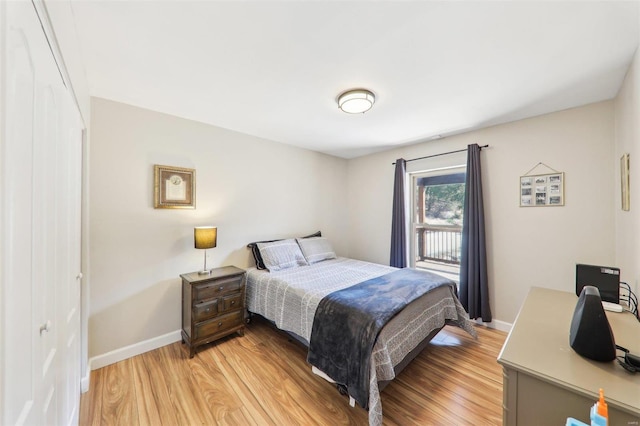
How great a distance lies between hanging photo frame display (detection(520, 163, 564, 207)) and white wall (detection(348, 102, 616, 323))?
5 centimetres

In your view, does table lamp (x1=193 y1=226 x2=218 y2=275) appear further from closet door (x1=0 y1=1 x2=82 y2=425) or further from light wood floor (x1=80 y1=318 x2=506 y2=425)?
closet door (x1=0 y1=1 x2=82 y2=425)

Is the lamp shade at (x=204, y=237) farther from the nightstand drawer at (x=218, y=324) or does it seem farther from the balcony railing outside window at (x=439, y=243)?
the balcony railing outside window at (x=439, y=243)

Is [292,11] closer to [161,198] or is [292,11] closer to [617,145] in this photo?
[161,198]

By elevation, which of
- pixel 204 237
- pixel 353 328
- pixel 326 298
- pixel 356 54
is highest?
pixel 356 54

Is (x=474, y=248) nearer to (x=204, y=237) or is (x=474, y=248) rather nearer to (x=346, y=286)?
(x=346, y=286)

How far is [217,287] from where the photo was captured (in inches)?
99.0

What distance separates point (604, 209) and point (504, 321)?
1.53 meters

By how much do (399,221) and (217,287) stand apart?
2.65 metres

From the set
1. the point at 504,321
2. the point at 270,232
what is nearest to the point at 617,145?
the point at 504,321

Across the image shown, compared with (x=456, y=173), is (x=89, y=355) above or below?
below

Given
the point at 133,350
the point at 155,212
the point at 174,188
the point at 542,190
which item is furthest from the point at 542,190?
the point at 133,350

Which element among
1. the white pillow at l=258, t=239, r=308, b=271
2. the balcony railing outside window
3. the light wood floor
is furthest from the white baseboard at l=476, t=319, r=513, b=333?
the white pillow at l=258, t=239, r=308, b=271

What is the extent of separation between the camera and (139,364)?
222cm

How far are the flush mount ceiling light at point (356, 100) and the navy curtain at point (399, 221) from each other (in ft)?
5.56
